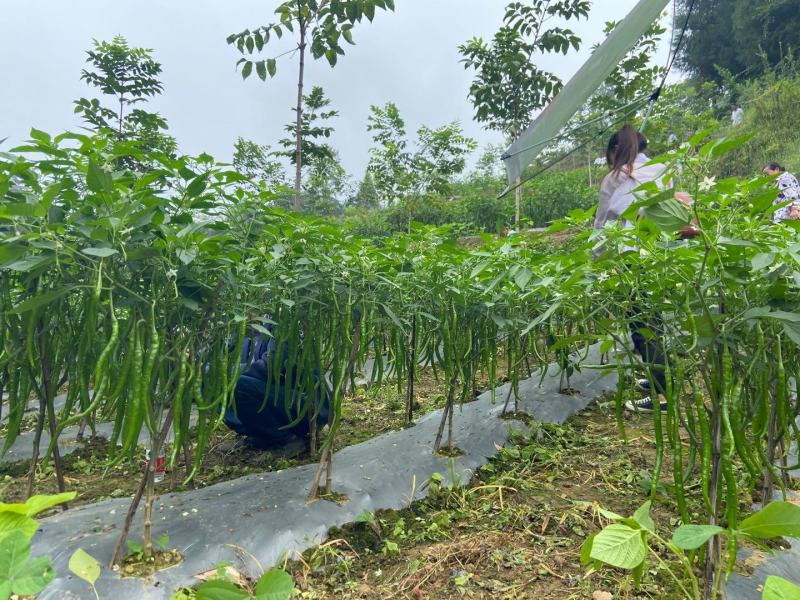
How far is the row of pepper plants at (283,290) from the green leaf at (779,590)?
1.63 feet

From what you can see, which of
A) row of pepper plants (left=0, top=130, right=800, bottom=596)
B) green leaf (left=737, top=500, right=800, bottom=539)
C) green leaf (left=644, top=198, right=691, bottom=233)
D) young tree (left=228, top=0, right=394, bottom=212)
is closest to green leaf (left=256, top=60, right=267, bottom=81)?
young tree (left=228, top=0, right=394, bottom=212)

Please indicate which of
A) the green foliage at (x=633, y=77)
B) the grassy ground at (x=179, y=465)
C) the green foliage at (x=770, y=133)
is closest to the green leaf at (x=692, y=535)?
the grassy ground at (x=179, y=465)

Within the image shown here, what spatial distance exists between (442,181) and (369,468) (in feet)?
23.4

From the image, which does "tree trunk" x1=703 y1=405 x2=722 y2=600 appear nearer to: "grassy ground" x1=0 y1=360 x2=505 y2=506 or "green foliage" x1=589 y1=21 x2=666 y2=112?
"grassy ground" x1=0 y1=360 x2=505 y2=506

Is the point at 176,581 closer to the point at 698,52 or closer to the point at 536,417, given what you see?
the point at 536,417

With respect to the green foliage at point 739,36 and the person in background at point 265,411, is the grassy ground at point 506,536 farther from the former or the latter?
the green foliage at point 739,36

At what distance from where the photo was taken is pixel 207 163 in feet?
4.50

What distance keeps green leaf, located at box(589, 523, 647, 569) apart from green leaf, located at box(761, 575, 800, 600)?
8.9 inches

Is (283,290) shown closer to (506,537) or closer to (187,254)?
(187,254)

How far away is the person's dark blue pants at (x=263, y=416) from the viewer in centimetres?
255

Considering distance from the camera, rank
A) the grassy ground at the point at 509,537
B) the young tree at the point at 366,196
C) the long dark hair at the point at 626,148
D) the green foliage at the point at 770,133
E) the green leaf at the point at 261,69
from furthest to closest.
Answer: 1. the young tree at the point at 366,196
2. the green foliage at the point at 770,133
3. the green leaf at the point at 261,69
4. the long dark hair at the point at 626,148
5. the grassy ground at the point at 509,537

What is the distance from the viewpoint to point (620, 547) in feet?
2.70

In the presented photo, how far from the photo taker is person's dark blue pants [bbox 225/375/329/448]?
100 inches

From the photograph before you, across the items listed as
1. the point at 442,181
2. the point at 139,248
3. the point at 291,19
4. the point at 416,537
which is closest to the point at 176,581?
the point at 416,537
